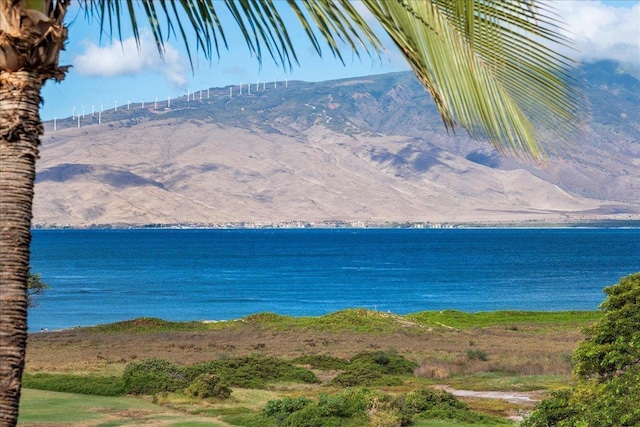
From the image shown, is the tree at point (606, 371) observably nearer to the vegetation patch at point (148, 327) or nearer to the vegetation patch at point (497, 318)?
the vegetation patch at point (148, 327)

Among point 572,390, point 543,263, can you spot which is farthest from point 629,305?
point 543,263

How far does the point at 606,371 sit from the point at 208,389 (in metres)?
11.7

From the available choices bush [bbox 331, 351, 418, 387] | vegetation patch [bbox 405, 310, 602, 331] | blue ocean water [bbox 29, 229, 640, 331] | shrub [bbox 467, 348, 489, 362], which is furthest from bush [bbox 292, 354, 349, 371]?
blue ocean water [bbox 29, 229, 640, 331]

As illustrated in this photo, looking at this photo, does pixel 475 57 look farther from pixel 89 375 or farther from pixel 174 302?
pixel 174 302

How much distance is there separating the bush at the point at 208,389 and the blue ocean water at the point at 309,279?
47.7 metres

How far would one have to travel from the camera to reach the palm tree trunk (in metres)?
4.29

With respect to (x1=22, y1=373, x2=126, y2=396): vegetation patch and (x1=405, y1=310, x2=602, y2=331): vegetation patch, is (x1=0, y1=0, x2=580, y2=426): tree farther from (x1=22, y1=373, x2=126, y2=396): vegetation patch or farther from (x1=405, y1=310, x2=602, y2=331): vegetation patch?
(x1=405, y1=310, x2=602, y2=331): vegetation patch

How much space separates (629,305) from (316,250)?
6967 inches

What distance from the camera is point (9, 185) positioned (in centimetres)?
435

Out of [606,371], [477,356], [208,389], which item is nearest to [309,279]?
[477,356]

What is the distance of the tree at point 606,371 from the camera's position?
11.0m

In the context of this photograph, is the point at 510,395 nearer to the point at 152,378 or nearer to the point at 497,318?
the point at 152,378

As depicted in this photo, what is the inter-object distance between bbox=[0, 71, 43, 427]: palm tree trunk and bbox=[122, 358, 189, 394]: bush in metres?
18.8

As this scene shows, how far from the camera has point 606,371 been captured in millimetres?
12789
